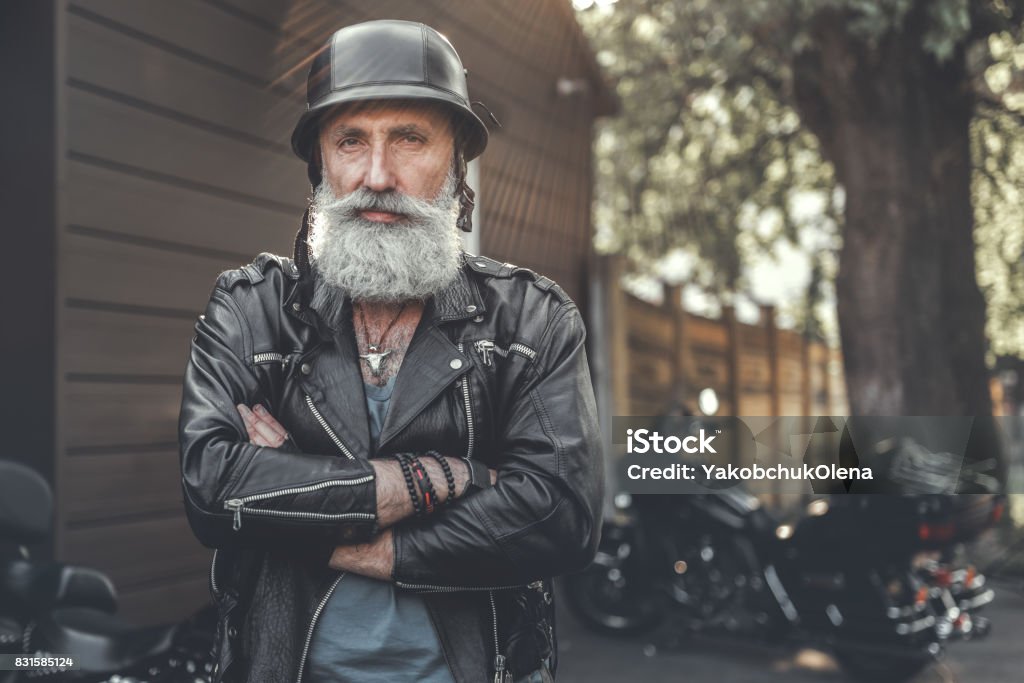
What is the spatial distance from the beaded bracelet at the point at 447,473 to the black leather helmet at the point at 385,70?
2.27 feet

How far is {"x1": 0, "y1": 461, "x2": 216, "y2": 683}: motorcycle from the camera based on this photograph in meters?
2.31

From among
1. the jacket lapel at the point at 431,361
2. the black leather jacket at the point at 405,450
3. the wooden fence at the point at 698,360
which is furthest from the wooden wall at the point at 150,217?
the wooden fence at the point at 698,360

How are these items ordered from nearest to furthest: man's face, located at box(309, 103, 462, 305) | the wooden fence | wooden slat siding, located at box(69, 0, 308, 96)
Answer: man's face, located at box(309, 103, 462, 305), wooden slat siding, located at box(69, 0, 308, 96), the wooden fence

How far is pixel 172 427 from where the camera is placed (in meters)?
3.59

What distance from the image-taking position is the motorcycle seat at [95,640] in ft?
7.61

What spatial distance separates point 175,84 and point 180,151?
9.3 inches

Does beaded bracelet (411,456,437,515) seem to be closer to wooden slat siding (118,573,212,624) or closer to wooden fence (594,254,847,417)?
wooden slat siding (118,573,212,624)

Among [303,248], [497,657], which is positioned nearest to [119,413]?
[303,248]

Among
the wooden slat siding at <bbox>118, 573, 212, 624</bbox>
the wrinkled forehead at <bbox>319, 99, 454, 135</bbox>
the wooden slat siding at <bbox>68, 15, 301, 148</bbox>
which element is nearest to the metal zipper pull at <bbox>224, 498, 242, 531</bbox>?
the wrinkled forehead at <bbox>319, 99, 454, 135</bbox>

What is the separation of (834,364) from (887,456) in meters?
10.8

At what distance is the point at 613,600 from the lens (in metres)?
6.05

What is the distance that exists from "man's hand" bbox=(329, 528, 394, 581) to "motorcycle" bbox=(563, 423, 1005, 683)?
3676 mm

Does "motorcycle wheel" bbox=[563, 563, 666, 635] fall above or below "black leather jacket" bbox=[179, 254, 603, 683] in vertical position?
below

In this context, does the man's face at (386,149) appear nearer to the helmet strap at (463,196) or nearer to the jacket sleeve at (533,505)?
the helmet strap at (463,196)
